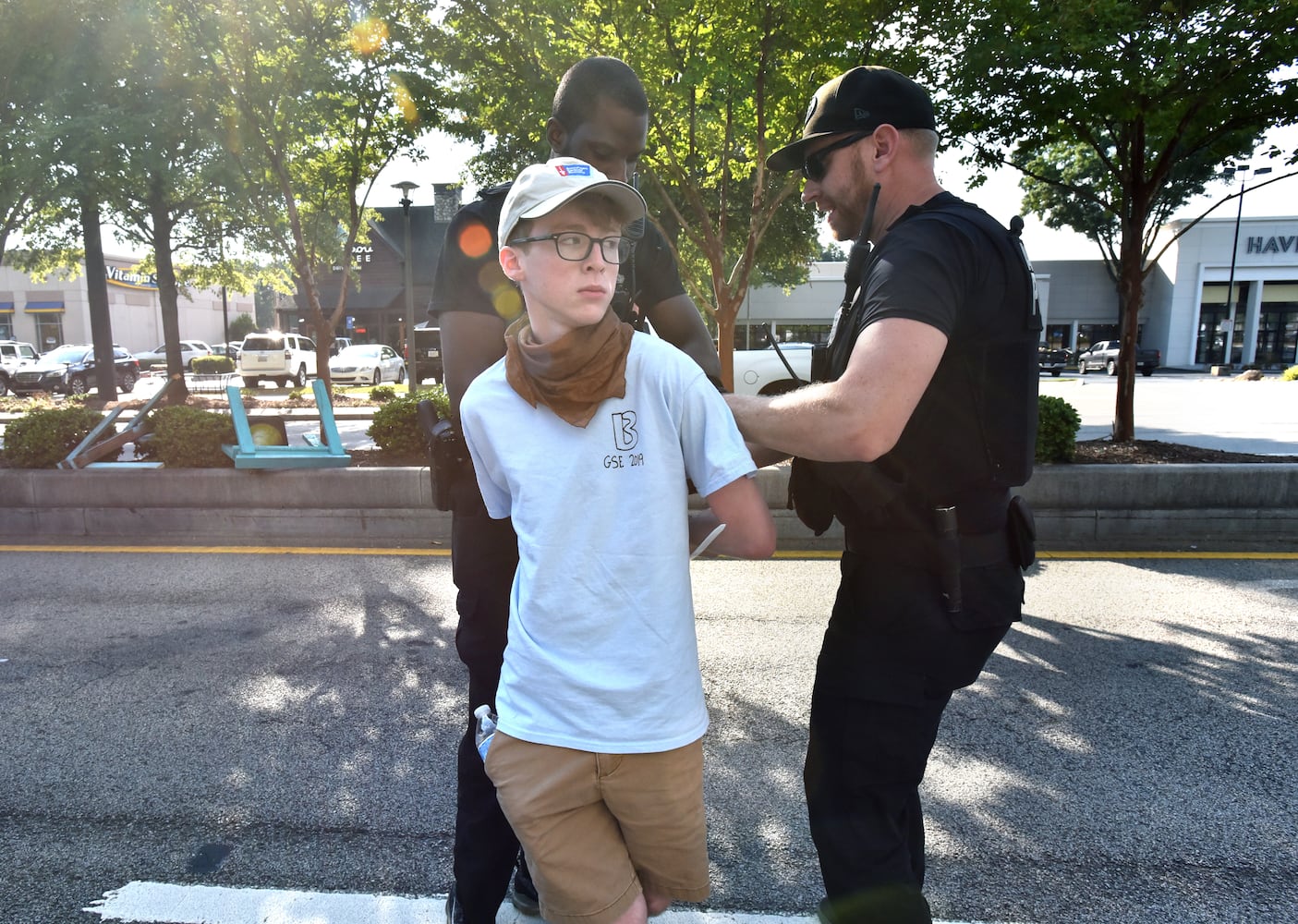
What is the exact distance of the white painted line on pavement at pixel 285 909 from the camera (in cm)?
234

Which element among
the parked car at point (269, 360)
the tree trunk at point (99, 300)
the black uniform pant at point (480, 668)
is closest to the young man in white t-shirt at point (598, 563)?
the black uniform pant at point (480, 668)

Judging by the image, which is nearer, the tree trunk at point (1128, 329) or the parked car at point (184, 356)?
the tree trunk at point (1128, 329)

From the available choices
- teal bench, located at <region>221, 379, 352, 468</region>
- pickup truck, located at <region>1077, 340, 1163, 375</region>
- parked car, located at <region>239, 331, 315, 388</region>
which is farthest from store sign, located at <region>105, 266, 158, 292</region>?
pickup truck, located at <region>1077, 340, 1163, 375</region>

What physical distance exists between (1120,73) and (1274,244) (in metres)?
45.2

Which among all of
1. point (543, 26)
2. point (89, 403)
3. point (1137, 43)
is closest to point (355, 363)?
point (89, 403)

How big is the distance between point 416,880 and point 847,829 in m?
1.40

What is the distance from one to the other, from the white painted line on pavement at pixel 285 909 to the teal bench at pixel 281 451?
4.96m

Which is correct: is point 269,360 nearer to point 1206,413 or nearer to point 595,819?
point 1206,413

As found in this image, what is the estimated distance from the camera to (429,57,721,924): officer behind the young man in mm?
2094

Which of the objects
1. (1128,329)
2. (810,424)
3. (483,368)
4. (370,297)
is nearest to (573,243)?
(810,424)

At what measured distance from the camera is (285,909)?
2.38 m

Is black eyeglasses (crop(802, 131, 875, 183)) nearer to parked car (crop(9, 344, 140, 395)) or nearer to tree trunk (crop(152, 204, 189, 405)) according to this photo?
tree trunk (crop(152, 204, 189, 405))

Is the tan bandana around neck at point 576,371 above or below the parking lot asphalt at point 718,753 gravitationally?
above

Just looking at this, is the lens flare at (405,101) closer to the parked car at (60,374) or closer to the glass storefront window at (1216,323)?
the parked car at (60,374)
